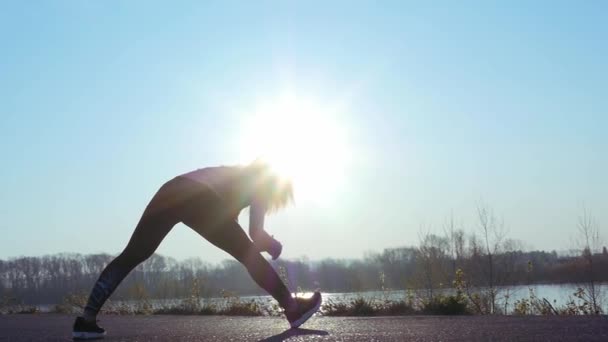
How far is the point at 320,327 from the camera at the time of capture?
564 centimetres

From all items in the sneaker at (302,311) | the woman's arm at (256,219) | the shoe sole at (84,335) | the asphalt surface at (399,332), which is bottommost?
the asphalt surface at (399,332)

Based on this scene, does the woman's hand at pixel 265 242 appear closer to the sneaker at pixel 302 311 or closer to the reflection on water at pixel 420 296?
the sneaker at pixel 302 311

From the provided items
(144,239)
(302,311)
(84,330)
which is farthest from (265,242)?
(84,330)

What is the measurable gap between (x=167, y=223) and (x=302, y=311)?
4.49ft

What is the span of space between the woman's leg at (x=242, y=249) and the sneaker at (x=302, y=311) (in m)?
0.13

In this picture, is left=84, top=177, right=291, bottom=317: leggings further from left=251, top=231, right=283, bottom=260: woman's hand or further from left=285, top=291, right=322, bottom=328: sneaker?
left=285, top=291, right=322, bottom=328: sneaker

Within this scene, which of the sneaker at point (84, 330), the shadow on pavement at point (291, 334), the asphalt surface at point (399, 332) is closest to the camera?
the asphalt surface at point (399, 332)

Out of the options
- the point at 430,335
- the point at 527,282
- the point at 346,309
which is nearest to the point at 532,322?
the point at 430,335

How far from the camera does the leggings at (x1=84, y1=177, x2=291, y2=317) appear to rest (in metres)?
5.06

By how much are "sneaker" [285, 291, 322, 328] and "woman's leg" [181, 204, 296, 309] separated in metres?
0.13

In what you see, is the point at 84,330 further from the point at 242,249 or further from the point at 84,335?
the point at 242,249

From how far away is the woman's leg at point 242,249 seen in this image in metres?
5.25

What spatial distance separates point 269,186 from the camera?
210 inches

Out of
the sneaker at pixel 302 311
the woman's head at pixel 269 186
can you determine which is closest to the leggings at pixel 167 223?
the woman's head at pixel 269 186
